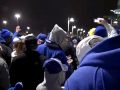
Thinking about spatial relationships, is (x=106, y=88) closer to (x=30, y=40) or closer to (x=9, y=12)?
(x=30, y=40)

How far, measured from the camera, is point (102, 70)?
1.77 metres

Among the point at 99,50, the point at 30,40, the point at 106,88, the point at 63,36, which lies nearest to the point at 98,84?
the point at 106,88

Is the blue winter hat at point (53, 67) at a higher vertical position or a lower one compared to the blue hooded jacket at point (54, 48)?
higher

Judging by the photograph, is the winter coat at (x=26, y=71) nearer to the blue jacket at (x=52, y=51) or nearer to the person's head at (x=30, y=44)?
the person's head at (x=30, y=44)

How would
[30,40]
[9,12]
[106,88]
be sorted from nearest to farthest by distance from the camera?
1. [106,88]
2. [30,40]
3. [9,12]

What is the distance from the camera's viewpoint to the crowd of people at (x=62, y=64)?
177cm

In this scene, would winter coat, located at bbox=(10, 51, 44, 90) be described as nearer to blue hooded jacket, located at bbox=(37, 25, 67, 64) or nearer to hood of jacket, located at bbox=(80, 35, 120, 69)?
blue hooded jacket, located at bbox=(37, 25, 67, 64)

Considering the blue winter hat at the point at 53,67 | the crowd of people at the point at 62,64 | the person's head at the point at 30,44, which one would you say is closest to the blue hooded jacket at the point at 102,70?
the crowd of people at the point at 62,64

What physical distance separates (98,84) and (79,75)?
116mm

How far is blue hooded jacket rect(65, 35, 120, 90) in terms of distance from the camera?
1.75 meters

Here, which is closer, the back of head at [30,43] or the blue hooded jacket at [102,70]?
the blue hooded jacket at [102,70]

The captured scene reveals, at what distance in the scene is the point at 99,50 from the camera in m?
1.85

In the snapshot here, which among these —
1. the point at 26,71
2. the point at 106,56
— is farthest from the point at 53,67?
the point at 106,56

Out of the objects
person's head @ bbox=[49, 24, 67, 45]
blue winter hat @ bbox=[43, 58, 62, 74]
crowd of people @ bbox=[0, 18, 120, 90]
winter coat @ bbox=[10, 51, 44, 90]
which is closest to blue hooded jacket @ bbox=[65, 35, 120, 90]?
crowd of people @ bbox=[0, 18, 120, 90]
